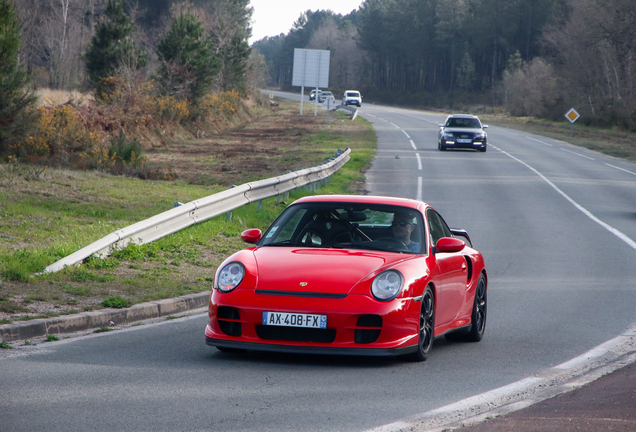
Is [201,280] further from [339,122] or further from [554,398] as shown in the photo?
[339,122]

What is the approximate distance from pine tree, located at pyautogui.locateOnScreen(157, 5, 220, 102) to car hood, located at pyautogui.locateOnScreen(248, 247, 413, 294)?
1543 inches

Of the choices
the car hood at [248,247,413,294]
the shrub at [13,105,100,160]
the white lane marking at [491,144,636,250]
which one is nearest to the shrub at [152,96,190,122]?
the shrub at [13,105,100,160]

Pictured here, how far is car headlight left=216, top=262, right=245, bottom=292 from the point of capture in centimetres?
644

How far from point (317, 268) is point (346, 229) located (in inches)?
38.6

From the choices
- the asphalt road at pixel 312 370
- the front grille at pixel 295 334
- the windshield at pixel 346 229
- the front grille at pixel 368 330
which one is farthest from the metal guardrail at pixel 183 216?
the front grille at pixel 368 330

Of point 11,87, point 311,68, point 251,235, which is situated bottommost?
point 251,235

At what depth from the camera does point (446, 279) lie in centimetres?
721

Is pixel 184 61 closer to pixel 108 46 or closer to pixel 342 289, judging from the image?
pixel 108 46

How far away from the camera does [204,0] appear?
88.4 meters

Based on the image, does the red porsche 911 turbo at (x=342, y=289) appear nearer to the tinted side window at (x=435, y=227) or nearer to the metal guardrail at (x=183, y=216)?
the tinted side window at (x=435, y=227)

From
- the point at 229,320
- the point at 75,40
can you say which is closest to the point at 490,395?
the point at 229,320

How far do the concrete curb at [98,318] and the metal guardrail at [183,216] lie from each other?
1656 mm

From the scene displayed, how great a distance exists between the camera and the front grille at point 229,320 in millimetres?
6344

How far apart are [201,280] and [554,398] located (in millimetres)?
5631
